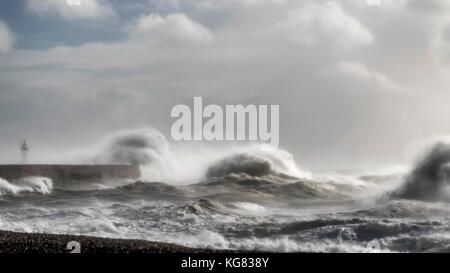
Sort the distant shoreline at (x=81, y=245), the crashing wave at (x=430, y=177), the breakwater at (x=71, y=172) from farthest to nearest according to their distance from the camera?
1. the breakwater at (x=71, y=172)
2. the crashing wave at (x=430, y=177)
3. the distant shoreline at (x=81, y=245)

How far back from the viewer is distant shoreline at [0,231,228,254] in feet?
22.5

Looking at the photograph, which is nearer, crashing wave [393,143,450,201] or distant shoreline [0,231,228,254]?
distant shoreline [0,231,228,254]

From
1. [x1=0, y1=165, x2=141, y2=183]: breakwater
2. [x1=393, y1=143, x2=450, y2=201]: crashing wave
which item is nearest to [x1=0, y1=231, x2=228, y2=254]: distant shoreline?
[x1=393, y1=143, x2=450, y2=201]: crashing wave

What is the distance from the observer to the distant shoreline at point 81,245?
6.85 m

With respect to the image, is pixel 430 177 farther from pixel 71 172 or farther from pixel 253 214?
pixel 71 172

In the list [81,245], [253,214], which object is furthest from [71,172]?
[81,245]

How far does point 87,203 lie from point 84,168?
361 inches

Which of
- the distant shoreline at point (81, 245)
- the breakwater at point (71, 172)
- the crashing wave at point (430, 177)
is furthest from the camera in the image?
the breakwater at point (71, 172)

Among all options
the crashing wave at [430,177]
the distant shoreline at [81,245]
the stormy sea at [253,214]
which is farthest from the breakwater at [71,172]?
the crashing wave at [430,177]

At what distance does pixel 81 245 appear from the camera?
7.16 meters

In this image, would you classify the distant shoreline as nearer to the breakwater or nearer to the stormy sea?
the stormy sea

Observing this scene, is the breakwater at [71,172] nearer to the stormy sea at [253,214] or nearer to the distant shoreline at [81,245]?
the stormy sea at [253,214]
